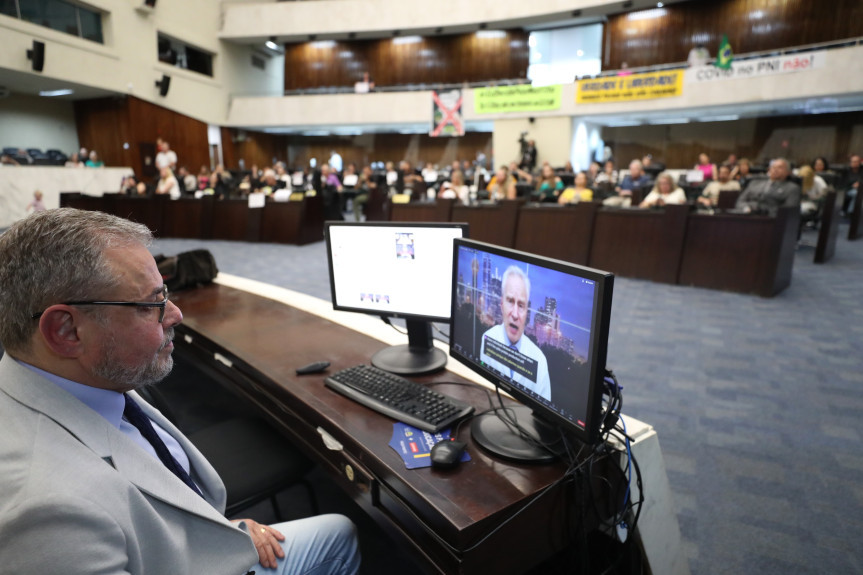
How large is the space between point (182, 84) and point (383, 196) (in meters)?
8.75

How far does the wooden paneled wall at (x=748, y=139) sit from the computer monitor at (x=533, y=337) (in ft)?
45.4

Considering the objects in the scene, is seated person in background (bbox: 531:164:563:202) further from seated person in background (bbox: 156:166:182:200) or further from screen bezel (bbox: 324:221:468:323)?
seated person in background (bbox: 156:166:182:200)

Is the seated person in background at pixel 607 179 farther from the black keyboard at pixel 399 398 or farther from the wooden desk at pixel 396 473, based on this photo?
the black keyboard at pixel 399 398

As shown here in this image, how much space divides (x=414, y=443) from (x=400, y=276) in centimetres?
62

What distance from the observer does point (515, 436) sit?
118cm

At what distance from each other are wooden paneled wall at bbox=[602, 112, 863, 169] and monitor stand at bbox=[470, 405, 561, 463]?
45.6 ft

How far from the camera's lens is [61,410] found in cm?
78

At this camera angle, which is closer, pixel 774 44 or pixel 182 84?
pixel 774 44

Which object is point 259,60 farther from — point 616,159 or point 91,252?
point 91,252

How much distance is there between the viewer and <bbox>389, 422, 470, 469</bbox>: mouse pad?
3.60 ft

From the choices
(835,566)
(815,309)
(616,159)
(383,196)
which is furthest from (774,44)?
(835,566)

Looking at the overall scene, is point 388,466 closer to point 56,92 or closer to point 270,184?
point 270,184

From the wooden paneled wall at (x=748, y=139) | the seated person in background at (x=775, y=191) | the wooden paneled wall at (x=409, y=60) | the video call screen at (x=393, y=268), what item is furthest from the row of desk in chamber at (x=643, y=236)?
the wooden paneled wall at (x=409, y=60)

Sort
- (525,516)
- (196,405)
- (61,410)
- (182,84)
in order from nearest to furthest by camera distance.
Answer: (61,410), (525,516), (196,405), (182,84)
